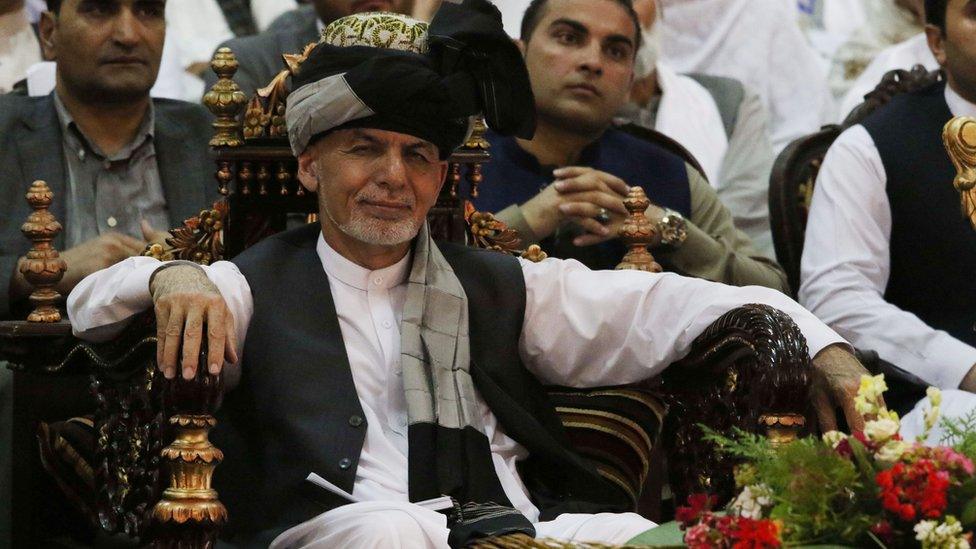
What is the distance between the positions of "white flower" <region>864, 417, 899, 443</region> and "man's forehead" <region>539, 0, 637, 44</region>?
273 cm

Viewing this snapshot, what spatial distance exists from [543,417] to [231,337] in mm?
859

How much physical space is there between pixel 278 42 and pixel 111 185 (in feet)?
2.97

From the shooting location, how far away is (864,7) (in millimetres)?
9320

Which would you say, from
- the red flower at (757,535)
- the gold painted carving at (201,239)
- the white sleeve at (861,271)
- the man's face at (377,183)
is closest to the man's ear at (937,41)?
the white sleeve at (861,271)

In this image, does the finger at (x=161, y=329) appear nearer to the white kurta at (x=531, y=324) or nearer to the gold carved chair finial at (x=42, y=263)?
the white kurta at (x=531, y=324)

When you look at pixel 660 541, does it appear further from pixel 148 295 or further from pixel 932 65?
pixel 932 65

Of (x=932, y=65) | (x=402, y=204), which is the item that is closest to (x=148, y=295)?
(x=402, y=204)

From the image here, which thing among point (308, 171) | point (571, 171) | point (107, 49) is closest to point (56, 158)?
point (107, 49)

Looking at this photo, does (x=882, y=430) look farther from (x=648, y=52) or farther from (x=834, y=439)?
(x=648, y=52)

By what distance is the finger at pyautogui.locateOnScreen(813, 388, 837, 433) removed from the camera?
3557mm

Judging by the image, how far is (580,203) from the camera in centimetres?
483

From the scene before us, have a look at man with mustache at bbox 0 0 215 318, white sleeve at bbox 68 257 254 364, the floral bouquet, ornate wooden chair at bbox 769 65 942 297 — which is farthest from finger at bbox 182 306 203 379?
ornate wooden chair at bbox 769 65 942 297

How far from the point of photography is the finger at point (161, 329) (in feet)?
11.0

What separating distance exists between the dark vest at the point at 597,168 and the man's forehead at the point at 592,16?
33 cm
